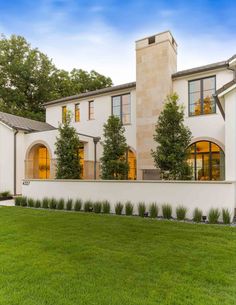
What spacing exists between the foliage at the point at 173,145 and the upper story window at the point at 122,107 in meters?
5.79

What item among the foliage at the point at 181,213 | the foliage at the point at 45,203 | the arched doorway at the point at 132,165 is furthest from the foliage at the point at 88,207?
the arched doorway at the point at 132,165

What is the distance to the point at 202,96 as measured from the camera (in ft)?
47.9

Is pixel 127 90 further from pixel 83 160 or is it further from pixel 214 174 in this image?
pixel 214 174

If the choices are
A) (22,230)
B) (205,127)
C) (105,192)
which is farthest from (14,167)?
(205,127)

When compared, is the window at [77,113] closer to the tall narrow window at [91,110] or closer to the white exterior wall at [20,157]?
the tall narrow window at [91,110]

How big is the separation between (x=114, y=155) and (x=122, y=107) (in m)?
5.61

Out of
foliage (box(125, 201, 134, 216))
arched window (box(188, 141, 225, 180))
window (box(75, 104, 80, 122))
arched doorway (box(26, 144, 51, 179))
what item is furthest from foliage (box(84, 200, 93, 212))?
window (box(75, 104, 80, 122))

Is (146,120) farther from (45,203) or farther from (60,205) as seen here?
(45,203)

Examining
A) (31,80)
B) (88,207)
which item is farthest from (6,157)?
(31,80)

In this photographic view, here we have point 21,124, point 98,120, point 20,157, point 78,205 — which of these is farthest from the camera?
point 21,124

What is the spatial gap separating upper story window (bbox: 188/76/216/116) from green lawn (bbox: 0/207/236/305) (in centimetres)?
880

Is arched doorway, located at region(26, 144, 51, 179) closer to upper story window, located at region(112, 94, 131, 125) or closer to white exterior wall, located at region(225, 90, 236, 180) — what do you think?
upper story window, located at region(112, 94, 131, 125)

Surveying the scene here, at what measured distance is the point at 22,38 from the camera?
106ft

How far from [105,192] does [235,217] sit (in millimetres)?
5259
